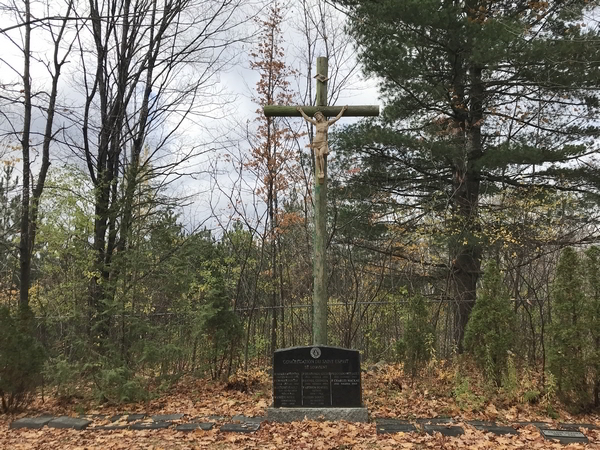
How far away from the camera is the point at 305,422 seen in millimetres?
5301

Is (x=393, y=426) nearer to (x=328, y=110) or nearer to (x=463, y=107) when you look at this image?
(x=328, y=110)

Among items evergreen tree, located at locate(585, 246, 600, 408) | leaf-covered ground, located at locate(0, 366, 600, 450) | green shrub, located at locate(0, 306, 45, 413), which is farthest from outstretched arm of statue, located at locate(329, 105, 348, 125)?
green shrub, located at locate(0, 306, 45, 413)

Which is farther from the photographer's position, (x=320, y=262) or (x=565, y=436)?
(x=320, y=262)

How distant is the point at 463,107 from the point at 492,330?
5048mm

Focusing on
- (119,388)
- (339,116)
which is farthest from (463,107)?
(119,388)

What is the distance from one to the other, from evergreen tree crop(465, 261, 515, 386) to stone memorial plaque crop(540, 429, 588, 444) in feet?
5.21

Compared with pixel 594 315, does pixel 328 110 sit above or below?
above

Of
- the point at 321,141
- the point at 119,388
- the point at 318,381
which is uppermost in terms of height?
the point at 321,141

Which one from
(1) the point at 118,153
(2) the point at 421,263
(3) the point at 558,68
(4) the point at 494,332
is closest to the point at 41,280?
(1) the point at 118,153

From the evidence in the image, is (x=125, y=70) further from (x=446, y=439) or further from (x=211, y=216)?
(x=446, y=439)

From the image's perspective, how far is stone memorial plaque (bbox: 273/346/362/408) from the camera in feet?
18.0

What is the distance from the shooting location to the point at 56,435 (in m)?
5.09

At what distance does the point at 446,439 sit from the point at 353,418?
1.15 metres

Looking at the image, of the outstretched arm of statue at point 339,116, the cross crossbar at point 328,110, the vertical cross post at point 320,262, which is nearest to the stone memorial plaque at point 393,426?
the vertical cross post at point 320,262
